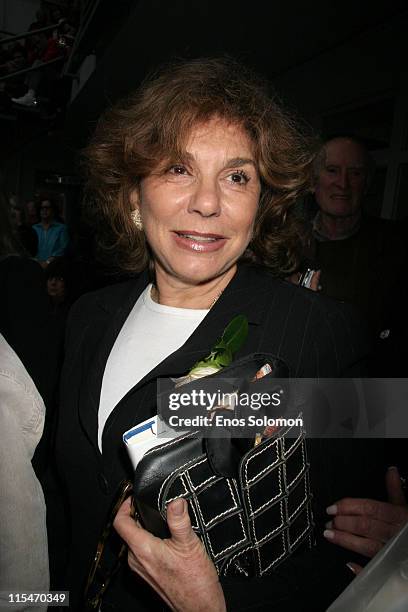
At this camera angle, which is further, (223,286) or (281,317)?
(223,286)

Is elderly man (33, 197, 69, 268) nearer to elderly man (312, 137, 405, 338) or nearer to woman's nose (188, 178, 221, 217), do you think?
elderly man (312, 137, 405, 338)

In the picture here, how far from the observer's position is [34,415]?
105cm

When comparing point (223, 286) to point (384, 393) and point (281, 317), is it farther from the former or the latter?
point (384, 393)

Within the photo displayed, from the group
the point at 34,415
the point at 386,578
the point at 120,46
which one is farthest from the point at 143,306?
the point at 120,46

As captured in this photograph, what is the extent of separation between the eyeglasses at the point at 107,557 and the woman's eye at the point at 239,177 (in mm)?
926

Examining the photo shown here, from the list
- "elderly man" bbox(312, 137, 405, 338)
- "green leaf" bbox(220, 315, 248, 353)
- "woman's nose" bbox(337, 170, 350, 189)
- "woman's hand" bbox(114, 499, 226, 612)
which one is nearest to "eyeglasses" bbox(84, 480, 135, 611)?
"woman's hand" bbox(114, 499, 226, 612)

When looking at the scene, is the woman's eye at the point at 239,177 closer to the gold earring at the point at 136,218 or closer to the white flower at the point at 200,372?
the gold earring at the point at 136,218

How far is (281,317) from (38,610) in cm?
91

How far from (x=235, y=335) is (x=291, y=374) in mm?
167

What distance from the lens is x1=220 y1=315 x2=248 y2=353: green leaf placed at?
108 cm

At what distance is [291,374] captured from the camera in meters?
1.12

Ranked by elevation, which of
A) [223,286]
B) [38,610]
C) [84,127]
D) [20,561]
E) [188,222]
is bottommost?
[38,610]

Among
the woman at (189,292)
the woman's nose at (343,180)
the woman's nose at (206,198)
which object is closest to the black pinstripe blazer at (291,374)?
the woman at (189,292)

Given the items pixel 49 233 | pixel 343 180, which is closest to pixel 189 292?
pixel 343 180
